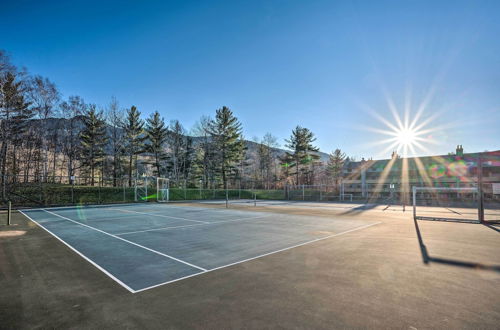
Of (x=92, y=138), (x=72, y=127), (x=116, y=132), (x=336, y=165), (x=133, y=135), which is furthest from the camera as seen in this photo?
(x=336, y=165)

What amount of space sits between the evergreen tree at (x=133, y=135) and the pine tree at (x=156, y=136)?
6.73ft

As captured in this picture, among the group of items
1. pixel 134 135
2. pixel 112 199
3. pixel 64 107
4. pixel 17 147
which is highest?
pixel 64 107

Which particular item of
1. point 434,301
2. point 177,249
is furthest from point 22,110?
point 434,301

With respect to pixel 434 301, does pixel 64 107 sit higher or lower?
higher

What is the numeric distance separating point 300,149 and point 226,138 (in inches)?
539

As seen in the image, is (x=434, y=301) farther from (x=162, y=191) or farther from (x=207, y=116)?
(x=207, y=116)

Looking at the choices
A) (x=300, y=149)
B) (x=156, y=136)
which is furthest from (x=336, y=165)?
(x=156, y=136)

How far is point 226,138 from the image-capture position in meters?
44.0

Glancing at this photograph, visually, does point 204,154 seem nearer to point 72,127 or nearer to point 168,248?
point 72,127

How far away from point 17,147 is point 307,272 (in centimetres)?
3882

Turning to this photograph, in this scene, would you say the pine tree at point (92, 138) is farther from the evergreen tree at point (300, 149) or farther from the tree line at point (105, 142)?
the evergreen tree at point (300, 149)

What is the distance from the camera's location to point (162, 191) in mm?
33812

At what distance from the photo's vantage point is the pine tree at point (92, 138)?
112ft

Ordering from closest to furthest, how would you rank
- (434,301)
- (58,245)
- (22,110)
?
(434,301) → (58,245) → (22,110)
